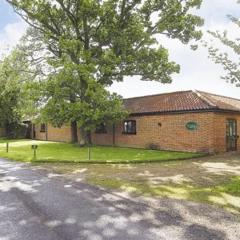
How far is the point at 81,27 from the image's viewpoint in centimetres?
2784

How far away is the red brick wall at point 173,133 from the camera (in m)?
22.5

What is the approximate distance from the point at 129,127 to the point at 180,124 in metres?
5.52

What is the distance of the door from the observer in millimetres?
24031

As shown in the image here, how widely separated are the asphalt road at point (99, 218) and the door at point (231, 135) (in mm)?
15382

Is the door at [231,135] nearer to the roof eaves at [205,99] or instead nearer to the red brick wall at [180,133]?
the red brick wall at [180,133]

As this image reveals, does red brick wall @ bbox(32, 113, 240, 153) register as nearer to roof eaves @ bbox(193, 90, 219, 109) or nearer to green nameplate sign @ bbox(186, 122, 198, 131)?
green nameplate sign @ bbox(186, 122, 198, 131)

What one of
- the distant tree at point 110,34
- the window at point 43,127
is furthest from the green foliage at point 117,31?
the window at point 43,127

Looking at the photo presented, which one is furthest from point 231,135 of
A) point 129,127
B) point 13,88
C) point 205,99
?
point 13,88

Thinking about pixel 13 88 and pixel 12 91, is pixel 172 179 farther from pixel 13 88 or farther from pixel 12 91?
pixel 12 91

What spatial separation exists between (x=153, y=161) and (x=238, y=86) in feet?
24.0

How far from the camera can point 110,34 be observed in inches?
1035

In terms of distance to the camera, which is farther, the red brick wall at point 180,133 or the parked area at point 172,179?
the red brick wall at point 180,133

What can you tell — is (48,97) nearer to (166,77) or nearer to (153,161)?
(166,77)

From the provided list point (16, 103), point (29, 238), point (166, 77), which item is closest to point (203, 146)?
point (166, 77)
